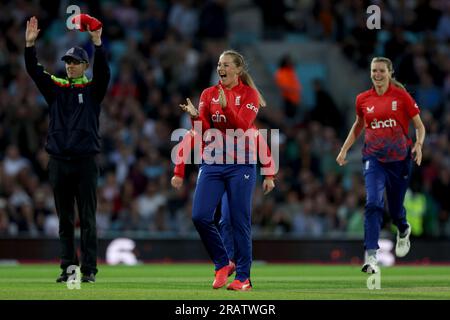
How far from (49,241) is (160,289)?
382 inches

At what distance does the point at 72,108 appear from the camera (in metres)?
15.0

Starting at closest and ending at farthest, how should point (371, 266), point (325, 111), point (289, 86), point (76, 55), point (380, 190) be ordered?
point (76, 55) < point (371, 266) < point (380, 190) < point (325, 111) < point (289, 86)

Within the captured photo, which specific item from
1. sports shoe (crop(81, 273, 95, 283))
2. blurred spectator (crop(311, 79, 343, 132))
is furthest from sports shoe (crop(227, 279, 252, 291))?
blurred spectator (crop(311, 79, 343, 132))

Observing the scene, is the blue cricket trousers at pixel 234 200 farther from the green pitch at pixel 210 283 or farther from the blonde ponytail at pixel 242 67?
the blonde ponytail at pixel 242 67

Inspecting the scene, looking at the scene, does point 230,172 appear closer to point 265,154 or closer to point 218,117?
point 265,154

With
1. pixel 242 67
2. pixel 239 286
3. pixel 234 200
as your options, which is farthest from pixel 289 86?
pixel 239 286

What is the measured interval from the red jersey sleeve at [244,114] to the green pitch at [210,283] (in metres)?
1.76

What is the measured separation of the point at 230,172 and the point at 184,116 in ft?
41.8

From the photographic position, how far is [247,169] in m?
13.5

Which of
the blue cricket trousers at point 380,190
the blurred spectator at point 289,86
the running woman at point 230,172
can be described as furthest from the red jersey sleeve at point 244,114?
the blurred spectator at point 289,86

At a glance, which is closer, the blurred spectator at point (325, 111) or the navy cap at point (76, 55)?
the navy cap at point (76, 55)

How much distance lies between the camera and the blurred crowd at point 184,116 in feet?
79.3

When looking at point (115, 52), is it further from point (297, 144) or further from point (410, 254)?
point (410, 254)

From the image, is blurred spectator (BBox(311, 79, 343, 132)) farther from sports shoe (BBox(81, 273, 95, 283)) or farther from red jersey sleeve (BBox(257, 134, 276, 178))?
red jersey sleeve (BBox(257, 134, 276, 178))
